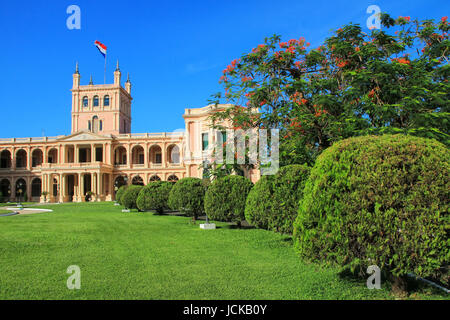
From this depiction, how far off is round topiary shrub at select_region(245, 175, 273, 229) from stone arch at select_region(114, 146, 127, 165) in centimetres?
4409

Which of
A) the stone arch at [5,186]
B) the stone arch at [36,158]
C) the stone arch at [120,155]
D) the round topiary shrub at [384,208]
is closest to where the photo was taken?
the round topiary shrub at [384,208]

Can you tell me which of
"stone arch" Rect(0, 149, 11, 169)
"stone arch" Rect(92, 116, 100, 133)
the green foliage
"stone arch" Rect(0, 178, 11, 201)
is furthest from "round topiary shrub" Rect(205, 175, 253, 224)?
"stone arch" Rect(0, 149, 11, 169)

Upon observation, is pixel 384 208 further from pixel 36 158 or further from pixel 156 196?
pixel 36 158

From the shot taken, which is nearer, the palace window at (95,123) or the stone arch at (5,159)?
the stone arch at (5,159)

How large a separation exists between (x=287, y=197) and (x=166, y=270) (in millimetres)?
3903

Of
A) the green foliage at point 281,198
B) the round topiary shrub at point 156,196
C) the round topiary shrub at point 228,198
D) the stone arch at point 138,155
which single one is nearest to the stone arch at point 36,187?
the stone arch at point 138,155

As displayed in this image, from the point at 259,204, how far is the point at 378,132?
3.55 metres

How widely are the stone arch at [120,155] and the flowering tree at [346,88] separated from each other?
4278 centimetres

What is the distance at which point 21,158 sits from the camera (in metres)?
52.0

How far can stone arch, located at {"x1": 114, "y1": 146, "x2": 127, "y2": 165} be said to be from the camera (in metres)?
50.9

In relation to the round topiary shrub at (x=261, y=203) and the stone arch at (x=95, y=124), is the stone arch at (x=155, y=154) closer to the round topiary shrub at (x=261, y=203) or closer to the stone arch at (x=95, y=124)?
the stone arch at (x=95, y=124)

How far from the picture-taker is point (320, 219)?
4.68 meters

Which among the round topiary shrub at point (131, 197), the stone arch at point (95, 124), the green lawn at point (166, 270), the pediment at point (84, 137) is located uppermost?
the stone arch at point (95, 124)

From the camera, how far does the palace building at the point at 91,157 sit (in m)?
45.2
